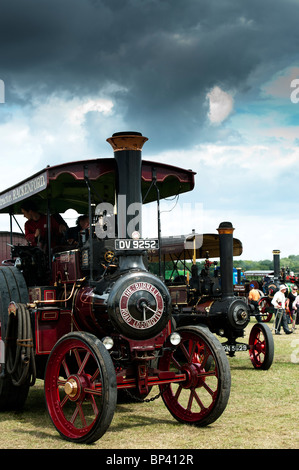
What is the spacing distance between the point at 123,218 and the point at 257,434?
2.01 m

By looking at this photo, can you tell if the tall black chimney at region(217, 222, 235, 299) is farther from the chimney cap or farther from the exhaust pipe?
the chimney cap

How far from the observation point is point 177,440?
14.7 ft

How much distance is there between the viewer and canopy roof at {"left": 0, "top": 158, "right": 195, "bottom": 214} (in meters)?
5.39

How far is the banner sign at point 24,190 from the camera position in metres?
5.44

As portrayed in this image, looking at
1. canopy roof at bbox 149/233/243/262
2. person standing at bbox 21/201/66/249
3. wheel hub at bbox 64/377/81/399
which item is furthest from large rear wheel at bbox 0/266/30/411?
canopy roof at bbox 149/233/243/262

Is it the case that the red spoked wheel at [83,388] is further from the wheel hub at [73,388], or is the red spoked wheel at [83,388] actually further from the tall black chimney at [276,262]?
the tall black chimney at [276,262]

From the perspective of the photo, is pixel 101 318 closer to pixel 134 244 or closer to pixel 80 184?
pixel 134 244

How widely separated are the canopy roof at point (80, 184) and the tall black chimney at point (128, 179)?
211mm

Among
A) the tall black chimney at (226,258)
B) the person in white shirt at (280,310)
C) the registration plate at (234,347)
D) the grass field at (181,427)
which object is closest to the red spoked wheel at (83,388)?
the grass field at (181,427)

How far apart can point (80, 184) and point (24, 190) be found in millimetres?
543

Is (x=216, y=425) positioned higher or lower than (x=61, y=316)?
lower

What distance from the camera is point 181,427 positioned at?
4910mm

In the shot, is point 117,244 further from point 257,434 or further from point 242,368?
point 242,368
